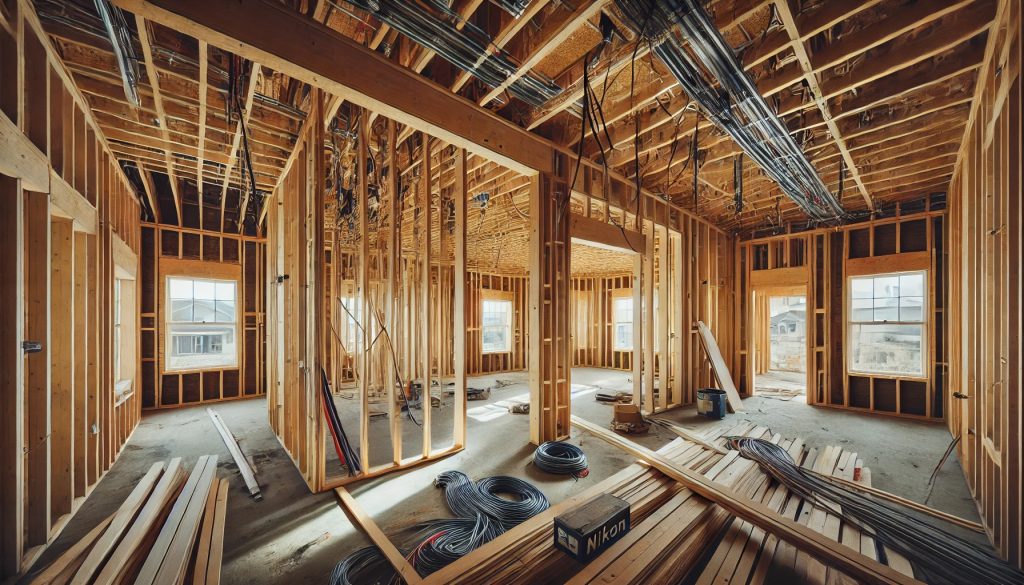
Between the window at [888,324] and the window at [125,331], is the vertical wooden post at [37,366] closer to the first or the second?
the window at [125,331]

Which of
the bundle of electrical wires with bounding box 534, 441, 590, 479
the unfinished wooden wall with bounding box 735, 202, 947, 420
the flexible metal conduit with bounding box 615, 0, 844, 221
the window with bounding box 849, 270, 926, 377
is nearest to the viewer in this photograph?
the flexible metal conduit with bounding box 615, 0, 844, 221

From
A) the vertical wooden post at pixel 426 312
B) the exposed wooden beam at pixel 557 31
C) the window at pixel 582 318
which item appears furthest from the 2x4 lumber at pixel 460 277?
the window at pixel 582 318

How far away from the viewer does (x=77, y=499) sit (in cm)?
322

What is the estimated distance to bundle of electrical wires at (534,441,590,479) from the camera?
3.74m

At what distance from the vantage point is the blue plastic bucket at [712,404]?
19.4 ft

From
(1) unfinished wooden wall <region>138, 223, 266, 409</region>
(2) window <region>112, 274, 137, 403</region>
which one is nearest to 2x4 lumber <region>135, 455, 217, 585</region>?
(2) window <region>112, 274, 137, 403</region>

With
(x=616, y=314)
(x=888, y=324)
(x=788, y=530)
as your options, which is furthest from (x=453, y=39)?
(x=616, y=314)

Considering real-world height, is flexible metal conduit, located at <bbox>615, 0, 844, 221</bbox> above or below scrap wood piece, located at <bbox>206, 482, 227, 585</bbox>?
above

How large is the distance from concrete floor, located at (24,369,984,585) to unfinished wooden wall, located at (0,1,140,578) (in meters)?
0.35

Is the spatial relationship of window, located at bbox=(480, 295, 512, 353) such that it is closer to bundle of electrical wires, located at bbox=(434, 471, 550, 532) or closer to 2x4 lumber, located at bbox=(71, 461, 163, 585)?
bundle of electrical wires, located at bbox=(434, 471, 550, 532)

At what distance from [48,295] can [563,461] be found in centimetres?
446

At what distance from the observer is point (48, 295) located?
2.60 m

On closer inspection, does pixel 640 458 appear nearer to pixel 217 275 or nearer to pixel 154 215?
pixel 217 275

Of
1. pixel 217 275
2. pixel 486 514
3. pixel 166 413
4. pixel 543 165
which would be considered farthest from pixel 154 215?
pixel 486 514
